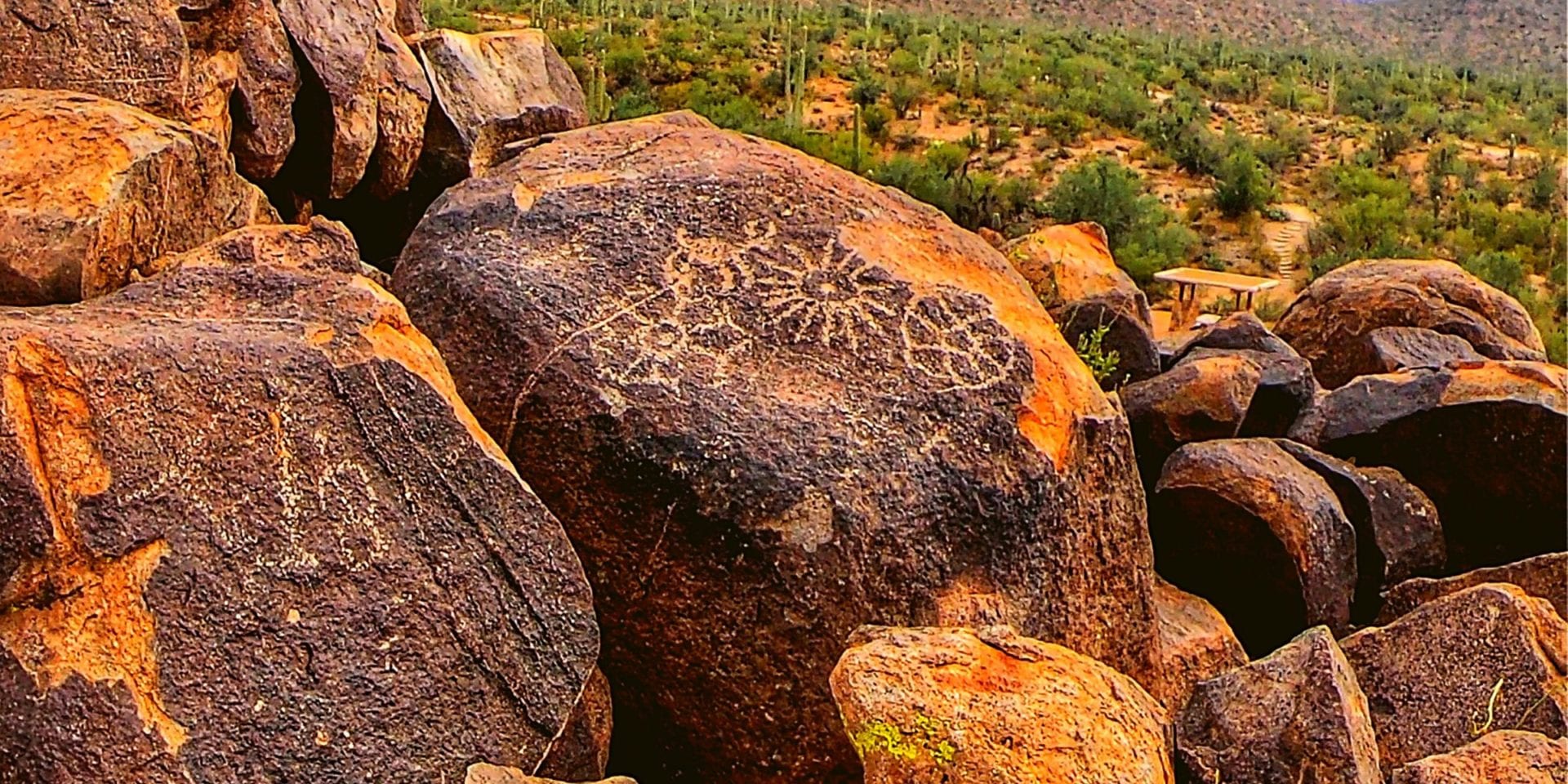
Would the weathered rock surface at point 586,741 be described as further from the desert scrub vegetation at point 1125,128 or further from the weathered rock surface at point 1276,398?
the desert scrub vegetation at point 1125,128

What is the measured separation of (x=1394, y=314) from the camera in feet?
25.9

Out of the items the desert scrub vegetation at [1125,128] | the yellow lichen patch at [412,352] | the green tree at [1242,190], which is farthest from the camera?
the green tree at [1242,190]

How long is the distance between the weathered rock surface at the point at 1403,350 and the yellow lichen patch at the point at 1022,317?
11.8ft

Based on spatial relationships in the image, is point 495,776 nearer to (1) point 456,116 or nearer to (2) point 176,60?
(2) point 176,60

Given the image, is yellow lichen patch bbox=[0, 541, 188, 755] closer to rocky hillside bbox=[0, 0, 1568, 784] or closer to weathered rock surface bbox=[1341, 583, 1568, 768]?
rocky hillside bbox=[0, 0, 1568, 784]

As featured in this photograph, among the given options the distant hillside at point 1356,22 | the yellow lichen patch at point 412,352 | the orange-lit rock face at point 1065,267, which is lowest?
the distant hillside at point 1356,22

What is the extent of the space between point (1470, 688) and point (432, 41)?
5.25 m

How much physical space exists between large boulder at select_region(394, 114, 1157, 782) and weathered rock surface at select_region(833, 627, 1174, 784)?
381mm

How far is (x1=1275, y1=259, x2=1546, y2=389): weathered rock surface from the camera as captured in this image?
25.3 ft

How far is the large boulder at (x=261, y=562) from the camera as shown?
101 inches

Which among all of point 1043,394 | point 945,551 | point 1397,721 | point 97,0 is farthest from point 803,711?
point 97,0

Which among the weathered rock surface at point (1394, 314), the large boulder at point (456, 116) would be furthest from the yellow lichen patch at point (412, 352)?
the weathered rock surface at point (1394, 314)

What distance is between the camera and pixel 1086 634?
148 inches

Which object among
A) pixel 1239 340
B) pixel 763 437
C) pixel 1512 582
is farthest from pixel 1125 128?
pixel 763 437
